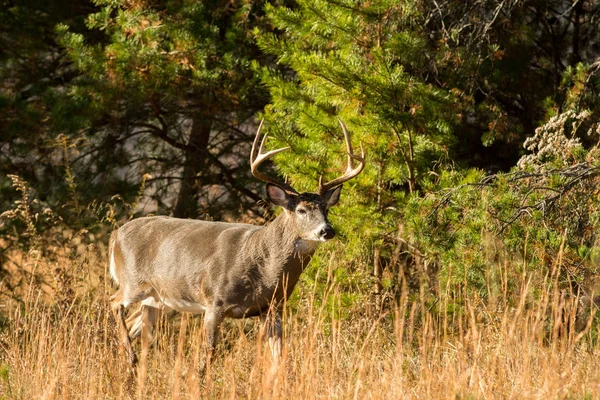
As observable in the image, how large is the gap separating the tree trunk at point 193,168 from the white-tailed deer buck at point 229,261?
13.2 feet

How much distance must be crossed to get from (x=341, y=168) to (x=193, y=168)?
4.19 m

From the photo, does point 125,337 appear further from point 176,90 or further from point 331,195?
point 176,90

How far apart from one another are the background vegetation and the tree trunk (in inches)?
1.3

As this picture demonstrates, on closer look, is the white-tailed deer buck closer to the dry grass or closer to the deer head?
the deer head

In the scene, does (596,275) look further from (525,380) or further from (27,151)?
(27,151)

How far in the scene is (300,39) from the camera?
345 inches

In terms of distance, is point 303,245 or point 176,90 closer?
point 303,245

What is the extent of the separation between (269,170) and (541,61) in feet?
10.2

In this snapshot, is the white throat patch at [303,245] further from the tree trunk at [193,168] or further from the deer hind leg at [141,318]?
the tree trunk at [193,168]

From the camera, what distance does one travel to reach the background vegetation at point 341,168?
5.66 m

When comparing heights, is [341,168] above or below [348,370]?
above

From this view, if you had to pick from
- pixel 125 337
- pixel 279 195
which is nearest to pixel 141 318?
pixel 125 337

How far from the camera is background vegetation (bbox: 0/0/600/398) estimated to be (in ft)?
18.6

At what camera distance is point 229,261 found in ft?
22.9
